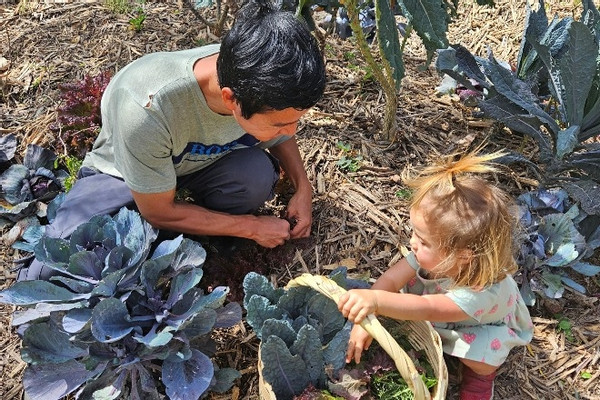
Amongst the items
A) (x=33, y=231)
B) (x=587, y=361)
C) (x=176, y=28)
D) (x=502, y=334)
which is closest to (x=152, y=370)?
(x=33, y=231)

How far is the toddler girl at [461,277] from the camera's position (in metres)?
1.86

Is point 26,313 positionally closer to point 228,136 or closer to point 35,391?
point 35,391

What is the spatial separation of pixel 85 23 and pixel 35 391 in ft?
7.65

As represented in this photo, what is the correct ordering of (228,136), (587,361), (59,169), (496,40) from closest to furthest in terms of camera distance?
1. (228,136)
2. (587,361)
3. (59,169)
4. (496,40)

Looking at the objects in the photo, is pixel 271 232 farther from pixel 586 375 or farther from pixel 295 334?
pixel 586 375

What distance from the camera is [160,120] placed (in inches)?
80.2

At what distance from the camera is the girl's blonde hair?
73.3 inches

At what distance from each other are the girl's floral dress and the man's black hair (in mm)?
837

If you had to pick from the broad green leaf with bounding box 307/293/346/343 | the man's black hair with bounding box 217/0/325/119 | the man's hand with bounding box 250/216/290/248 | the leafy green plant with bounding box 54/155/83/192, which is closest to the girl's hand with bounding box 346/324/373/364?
the broad green leaf with bounding box 307/293/346/343

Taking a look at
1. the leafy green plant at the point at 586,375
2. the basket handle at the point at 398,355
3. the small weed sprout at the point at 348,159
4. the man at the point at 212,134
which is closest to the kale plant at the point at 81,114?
the man at the point at 212,134

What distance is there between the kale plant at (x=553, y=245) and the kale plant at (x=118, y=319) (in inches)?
49.2

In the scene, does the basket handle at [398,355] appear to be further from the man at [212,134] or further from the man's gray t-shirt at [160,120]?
the man's gray t-shirt at [160,120]

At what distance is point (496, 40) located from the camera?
369 centimetres

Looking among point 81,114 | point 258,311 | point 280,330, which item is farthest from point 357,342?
point 81,114
